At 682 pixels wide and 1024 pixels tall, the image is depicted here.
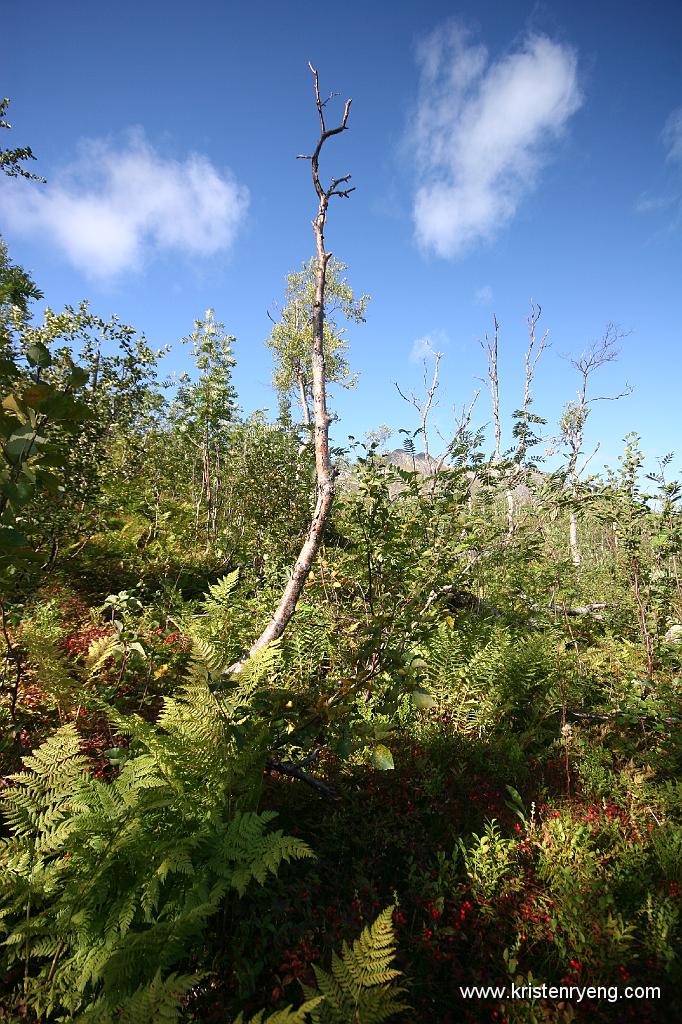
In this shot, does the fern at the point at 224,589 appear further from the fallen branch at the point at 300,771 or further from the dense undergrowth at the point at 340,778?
the fallen branch at the point at 300,771

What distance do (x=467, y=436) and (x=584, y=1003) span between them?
409 centimetres

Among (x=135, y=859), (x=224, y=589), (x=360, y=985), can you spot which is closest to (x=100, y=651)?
(x=224, y=589)

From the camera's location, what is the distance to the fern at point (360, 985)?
4.80 ft

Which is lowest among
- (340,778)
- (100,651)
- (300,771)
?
(340,778)

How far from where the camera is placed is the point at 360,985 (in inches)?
61.9

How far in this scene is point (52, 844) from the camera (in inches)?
75.2

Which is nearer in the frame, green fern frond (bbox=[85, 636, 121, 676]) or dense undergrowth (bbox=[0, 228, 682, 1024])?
dense undergrowth (bbox=[0, 228, 682, 1024])

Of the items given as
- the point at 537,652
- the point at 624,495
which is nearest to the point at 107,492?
the point at 537,652

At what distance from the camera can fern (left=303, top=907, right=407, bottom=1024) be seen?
146cm

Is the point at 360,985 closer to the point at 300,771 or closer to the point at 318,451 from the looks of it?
the point at 300,771

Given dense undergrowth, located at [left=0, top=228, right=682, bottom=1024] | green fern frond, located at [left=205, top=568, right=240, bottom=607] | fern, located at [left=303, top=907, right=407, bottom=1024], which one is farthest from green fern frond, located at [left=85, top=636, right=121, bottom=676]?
fern, located at [left=303, top=907, right=407, bottom=1024]

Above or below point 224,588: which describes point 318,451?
above

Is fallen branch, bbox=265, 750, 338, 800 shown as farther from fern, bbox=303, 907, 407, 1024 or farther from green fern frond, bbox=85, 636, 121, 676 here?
green fern frond, bbox=85, 636, 121, 676

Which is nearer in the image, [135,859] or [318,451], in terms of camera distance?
[135,859]
